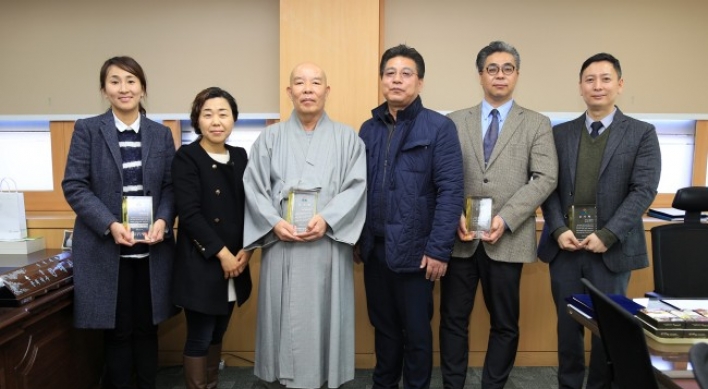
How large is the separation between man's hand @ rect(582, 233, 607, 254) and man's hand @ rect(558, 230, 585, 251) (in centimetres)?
3

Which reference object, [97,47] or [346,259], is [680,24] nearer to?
[346,259]

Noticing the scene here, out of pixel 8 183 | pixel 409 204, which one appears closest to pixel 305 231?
pixel 409 204

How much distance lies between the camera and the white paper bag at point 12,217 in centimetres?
245

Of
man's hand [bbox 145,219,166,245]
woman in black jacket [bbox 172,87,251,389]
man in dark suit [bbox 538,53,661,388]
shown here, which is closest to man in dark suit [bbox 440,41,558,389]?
man in dark suit [bbox 538,53,661,388]

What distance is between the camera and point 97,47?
2.93 metres

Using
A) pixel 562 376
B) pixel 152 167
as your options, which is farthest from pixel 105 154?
pixel 562 376

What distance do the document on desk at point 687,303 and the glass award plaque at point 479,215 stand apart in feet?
2.37

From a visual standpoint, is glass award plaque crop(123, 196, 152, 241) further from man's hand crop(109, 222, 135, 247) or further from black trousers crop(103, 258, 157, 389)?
black trousers crop(103, 258, 157, 389)

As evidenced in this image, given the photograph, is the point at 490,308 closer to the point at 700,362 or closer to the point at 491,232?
the point at 491,232

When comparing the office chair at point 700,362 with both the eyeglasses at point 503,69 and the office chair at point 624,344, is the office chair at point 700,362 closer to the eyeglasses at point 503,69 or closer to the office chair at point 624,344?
the office chair at point 624,344

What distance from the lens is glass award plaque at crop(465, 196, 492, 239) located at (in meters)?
2.05

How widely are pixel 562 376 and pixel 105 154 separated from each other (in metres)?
2.25

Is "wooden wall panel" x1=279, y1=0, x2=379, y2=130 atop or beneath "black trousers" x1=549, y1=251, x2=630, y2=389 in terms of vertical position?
atop

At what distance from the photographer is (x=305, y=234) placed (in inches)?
75.5
